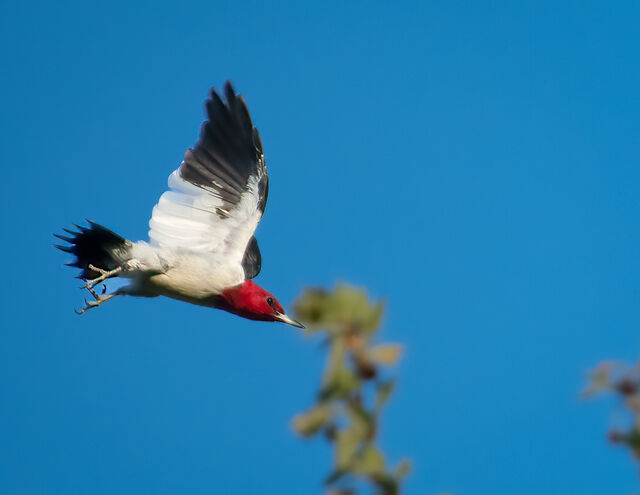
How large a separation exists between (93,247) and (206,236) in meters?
1.10

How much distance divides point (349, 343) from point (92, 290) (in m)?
6.83

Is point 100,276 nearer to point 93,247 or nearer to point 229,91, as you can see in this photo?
point 93,247

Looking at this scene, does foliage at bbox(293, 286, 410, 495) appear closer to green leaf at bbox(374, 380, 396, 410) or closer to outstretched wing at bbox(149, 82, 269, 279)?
green leaf at bbox(374, 380, 396, 410)

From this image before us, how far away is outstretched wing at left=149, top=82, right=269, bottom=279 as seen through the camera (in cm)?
754

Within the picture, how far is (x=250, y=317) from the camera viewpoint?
7.71m

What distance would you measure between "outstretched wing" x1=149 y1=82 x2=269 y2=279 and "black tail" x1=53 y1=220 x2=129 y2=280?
0.41 m

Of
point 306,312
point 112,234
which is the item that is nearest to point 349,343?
point 306,312

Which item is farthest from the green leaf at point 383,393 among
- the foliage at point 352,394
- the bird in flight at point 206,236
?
the bird in flight at point 206,236

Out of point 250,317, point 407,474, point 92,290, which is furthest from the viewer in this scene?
point 250,317

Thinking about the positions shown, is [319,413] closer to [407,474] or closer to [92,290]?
[407,474]

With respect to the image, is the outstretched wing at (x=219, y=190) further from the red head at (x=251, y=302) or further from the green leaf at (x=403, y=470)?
the green leaf at (x=403, y=470)

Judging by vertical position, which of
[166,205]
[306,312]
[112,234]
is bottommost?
[306,312]

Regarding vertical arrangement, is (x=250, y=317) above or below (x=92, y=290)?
above

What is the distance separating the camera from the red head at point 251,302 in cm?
748
